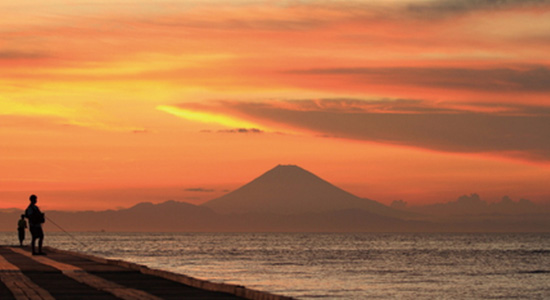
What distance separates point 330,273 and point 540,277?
16.4 metres

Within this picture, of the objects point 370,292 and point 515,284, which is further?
point 515,284

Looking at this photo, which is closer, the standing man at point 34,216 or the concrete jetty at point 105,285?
the concrete jetty at point 105,285

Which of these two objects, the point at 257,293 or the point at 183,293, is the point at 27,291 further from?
the point at 257,293

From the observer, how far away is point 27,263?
3338 centimetres

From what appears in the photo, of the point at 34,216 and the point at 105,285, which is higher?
the point at 34,216

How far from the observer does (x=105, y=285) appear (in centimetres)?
2297

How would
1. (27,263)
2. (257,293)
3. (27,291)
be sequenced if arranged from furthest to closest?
(27,263)
(27,291)
(257,293)

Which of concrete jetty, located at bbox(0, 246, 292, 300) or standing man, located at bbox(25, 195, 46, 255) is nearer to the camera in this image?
concrete jetty, located at bbox(0, 246, 292, 300)

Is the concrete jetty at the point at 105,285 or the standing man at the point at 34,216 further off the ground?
the standing man at the point at 34,216

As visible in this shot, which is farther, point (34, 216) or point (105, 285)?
point (34, 216)

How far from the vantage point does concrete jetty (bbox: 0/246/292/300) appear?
20.2 metres

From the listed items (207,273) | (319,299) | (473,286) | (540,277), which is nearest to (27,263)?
(319,299)

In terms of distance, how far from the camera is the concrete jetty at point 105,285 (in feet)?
66.3

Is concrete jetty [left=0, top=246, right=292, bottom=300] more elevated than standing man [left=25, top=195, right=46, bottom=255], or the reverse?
standing man [left=25, top=195, right=46, bottom=255]
